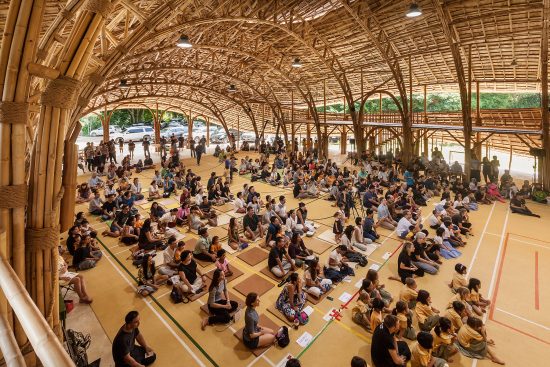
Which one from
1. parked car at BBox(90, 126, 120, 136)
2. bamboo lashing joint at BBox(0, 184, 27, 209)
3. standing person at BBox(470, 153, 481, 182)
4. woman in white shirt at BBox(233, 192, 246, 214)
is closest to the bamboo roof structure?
bamboo lashing joint at BBox(0, 184, 27, 209)

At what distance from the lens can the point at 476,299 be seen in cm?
592

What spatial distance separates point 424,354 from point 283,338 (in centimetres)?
213

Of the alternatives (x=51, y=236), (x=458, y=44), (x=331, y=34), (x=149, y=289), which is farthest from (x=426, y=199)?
(x=51, y=236)

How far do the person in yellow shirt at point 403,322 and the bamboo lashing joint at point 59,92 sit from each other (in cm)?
563

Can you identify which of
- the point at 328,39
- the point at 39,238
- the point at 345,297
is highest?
the point at 328,39

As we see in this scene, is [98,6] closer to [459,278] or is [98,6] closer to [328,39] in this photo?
[459,278]

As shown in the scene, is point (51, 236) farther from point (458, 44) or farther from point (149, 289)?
point (458, 44)

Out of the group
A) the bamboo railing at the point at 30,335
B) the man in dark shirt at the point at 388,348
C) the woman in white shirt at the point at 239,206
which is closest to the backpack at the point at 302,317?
the man in dark shirt at the point at 388,348

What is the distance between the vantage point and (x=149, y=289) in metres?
6.52

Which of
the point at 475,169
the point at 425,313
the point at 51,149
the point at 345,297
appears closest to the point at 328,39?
the point at 475,169

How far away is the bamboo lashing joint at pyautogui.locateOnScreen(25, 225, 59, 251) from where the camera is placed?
3535 millimetres

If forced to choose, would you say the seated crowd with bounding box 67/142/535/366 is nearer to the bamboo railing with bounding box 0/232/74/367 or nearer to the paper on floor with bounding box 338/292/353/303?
the paper on floor with bounding box 338/292/353/303

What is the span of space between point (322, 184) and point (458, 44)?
845cm

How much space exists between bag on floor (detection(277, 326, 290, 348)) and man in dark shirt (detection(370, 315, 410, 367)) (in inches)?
54.8
